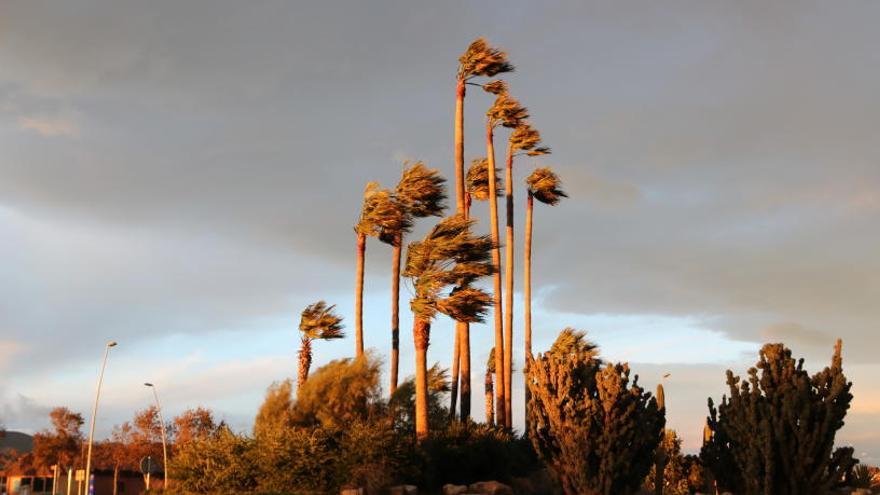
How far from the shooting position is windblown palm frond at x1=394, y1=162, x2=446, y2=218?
4262cm

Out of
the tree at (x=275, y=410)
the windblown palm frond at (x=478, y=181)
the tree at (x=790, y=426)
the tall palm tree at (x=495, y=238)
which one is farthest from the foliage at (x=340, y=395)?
the windblown palm frond at (x=478, y=181)

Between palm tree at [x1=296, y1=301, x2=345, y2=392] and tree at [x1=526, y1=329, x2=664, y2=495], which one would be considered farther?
palm tree at [x1=296, y1=301, x2=345, y2=392]

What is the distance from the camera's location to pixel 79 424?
8388 cm

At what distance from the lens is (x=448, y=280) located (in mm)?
33719

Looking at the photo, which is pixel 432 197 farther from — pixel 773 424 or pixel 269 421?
pixel 773 424

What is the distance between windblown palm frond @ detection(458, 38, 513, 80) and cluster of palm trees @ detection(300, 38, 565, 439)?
50 millimetres

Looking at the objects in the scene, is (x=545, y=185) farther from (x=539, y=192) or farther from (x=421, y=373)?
(x=421, y=373)

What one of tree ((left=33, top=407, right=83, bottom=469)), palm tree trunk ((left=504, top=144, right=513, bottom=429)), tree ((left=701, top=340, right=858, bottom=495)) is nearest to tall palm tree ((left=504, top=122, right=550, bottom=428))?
palm tree trunk ((left=504, top=144, right=513, bottom=429))

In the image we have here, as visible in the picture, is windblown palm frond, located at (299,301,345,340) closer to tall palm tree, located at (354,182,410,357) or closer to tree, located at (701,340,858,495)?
tall palm tree, located at (354,182,410,357)

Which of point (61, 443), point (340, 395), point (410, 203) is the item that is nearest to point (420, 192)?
point (410, 203)

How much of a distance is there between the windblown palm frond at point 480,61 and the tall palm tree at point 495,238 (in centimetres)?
346

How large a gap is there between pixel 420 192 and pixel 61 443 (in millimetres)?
55381

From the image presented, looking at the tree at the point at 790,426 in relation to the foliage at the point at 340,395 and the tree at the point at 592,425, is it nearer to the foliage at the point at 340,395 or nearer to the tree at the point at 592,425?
the tree at the point at 592,425

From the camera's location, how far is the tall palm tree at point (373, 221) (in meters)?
43.2
